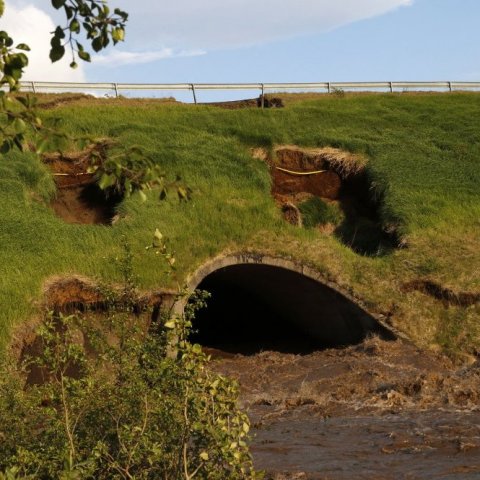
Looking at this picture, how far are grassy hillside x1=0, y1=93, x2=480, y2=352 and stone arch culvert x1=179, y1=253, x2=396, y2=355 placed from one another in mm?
375

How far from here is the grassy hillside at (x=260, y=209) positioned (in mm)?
20312

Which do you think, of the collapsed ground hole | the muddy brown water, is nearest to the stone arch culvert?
the muddy brown water

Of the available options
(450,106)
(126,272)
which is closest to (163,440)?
(126,272)

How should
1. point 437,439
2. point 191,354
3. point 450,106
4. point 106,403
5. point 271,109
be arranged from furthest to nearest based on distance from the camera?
point 450,106, point 271,109, point 437,439, point 106,403, point 191,354

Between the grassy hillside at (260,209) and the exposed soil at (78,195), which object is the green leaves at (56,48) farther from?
the exposed soil at (78,195)

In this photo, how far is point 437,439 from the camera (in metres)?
13.8

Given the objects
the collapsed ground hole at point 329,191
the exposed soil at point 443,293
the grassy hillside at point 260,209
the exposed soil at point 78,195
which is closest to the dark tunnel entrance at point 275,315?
the grassy hillside at point 260,209

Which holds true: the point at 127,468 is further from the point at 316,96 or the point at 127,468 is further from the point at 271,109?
the point at 316,96

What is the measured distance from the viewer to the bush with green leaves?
27.6 feet

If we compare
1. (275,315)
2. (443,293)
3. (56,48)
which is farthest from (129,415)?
(275,315)

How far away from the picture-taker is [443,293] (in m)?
21.8

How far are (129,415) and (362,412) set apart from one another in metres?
7.91

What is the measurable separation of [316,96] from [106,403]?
2641 cm

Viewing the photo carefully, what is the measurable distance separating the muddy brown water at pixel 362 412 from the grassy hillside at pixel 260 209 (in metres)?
1.87
